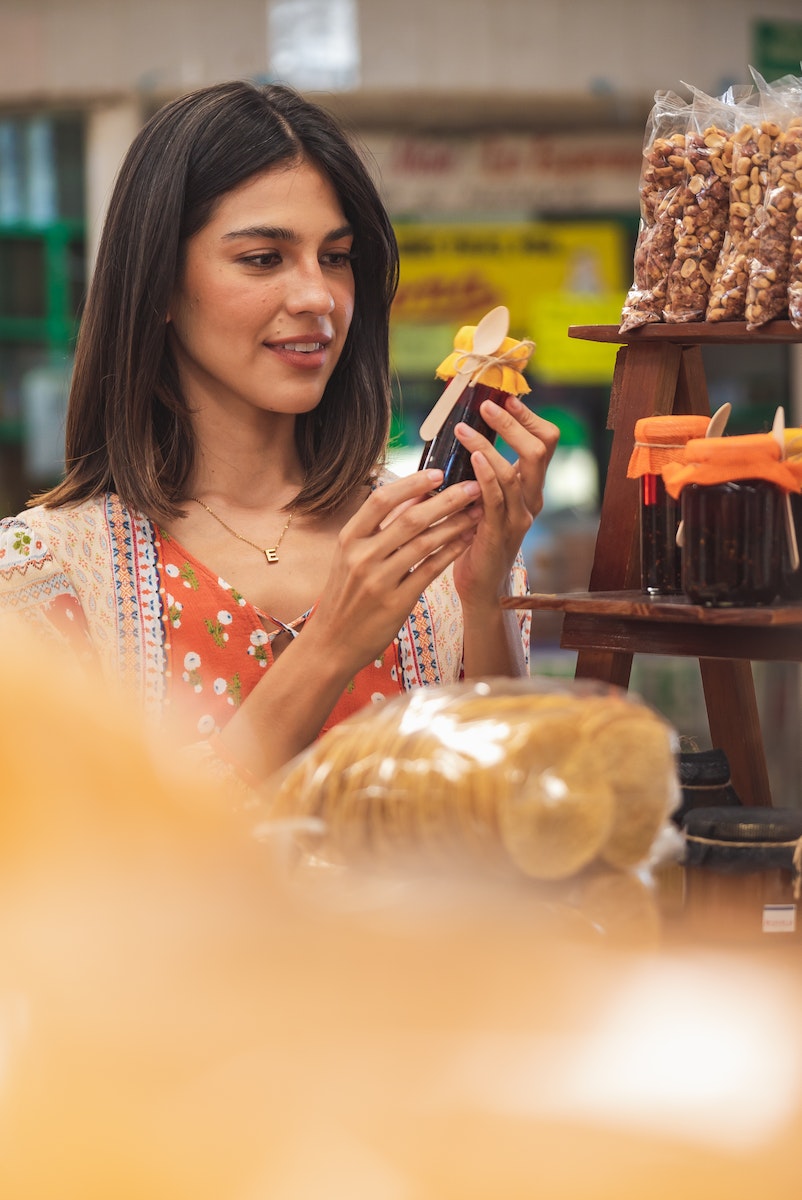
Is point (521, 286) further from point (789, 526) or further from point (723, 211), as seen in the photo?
point (789, 526)

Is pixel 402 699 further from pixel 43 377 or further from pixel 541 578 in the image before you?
pixel 43 377

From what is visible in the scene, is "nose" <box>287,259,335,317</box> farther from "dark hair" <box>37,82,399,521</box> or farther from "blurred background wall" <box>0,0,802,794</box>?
"blurred background wall" <box>0,0,802,794</box>

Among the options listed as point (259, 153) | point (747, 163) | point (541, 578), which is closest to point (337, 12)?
point (541, 578)

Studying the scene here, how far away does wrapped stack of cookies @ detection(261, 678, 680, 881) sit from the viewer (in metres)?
0.78

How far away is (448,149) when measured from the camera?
5730 millimetres

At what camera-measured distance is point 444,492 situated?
4.87 feet

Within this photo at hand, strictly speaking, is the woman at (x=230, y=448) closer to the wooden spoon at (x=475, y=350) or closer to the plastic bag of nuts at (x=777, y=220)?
the wooden spoon at (x=475, y=350)

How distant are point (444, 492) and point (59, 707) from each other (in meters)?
0.76

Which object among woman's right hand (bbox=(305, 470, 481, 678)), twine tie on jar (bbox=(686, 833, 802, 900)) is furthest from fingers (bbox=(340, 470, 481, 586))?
twine tie on jar (bbox=(686, 833, 802, 900))

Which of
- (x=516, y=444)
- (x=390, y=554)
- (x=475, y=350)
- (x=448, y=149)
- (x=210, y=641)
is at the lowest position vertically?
(x=210, y=641)

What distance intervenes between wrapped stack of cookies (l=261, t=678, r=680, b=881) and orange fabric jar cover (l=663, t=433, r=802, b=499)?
42 cm

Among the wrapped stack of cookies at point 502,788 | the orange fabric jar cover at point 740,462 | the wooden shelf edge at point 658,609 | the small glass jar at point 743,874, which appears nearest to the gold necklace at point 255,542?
the wooden shelf edge at point 658,609

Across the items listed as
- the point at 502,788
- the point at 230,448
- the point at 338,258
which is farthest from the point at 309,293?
the point at 502,788

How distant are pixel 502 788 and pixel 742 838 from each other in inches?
14.7
